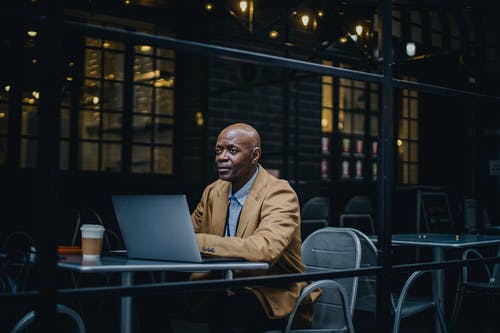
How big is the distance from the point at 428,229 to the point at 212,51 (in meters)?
7.27

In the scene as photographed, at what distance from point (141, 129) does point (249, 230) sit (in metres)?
4.77

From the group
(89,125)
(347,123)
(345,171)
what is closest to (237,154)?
(89,125)

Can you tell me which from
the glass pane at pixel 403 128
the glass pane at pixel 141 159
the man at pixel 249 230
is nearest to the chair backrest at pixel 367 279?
the man at pixel 249 230

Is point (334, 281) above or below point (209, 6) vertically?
below

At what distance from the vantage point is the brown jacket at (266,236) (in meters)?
2.84

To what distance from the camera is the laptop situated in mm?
2557

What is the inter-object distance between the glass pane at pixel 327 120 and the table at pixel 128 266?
7198 millimetres

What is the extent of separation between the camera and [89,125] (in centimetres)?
730

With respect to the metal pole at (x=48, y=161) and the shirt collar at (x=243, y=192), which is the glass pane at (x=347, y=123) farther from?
the metal pole at (x=48, y=161)

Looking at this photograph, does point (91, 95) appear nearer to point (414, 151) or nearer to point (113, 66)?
point (113, 66)

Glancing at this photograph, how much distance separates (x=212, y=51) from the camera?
7.79 ft

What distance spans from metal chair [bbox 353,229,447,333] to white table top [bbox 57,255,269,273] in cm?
107

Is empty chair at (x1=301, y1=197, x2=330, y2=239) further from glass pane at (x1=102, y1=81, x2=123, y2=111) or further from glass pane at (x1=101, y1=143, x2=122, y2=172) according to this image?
glass pane at (x1=102, y1=81, x2=123, y2=111)

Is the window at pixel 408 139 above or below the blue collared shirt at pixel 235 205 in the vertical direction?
above
